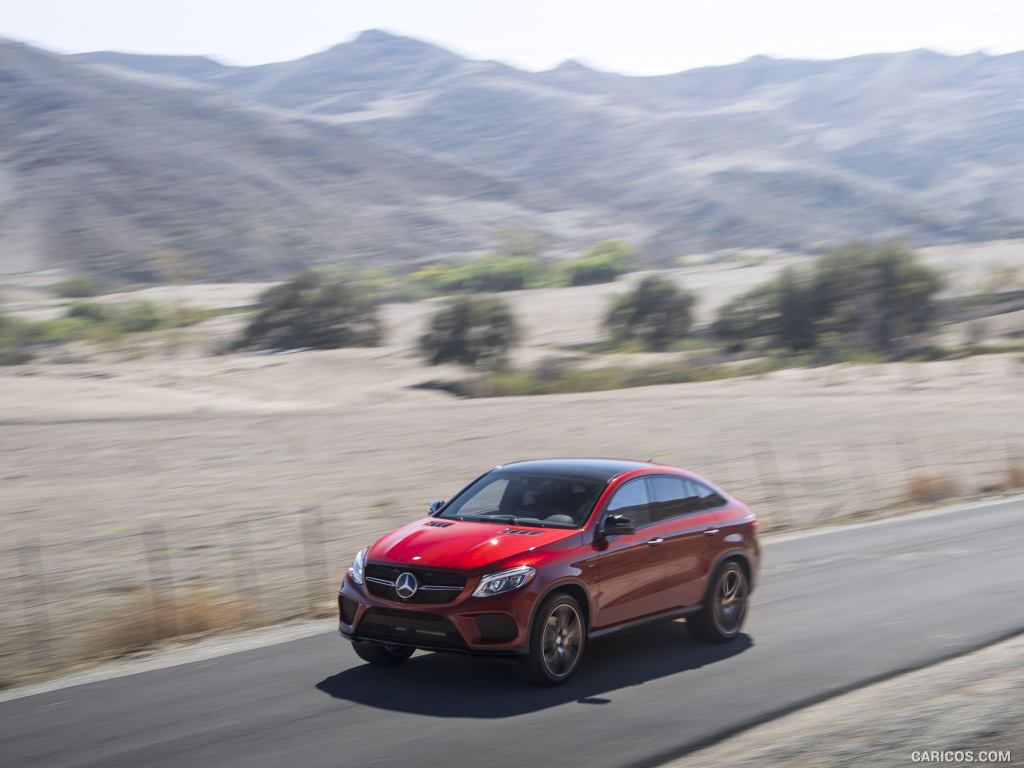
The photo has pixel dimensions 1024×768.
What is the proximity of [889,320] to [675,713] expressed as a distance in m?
50.2

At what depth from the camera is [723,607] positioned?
10.7 metres

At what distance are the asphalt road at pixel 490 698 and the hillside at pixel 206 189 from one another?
92.3 m

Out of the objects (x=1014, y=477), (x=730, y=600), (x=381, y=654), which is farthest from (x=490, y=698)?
(x=1014, y=477)

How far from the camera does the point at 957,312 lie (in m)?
60.3

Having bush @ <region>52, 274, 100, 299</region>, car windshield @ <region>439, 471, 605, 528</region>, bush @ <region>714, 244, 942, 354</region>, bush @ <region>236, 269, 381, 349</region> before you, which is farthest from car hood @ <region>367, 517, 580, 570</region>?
bush @ <region>52, 274, 100, 299</region>

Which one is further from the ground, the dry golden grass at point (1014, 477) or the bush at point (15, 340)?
the bush at point (15, 340)

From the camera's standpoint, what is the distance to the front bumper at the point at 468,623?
8.59 meters

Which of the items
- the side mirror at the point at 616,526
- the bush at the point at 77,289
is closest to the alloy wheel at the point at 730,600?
the side mirror at the point at 616,526

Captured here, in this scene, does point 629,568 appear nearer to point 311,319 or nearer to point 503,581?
point 503,581

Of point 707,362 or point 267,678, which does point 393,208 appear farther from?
point 267,678

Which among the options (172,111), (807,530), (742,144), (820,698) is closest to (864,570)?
(807,530)

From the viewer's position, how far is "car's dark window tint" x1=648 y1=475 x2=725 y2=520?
10.3 meters

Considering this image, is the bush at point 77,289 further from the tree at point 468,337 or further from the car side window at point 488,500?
the car side window at point 488,500

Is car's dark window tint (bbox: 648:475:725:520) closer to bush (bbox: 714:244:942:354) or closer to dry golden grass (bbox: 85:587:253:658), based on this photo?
dry golden grass (bbox: 85:587:253:658)
